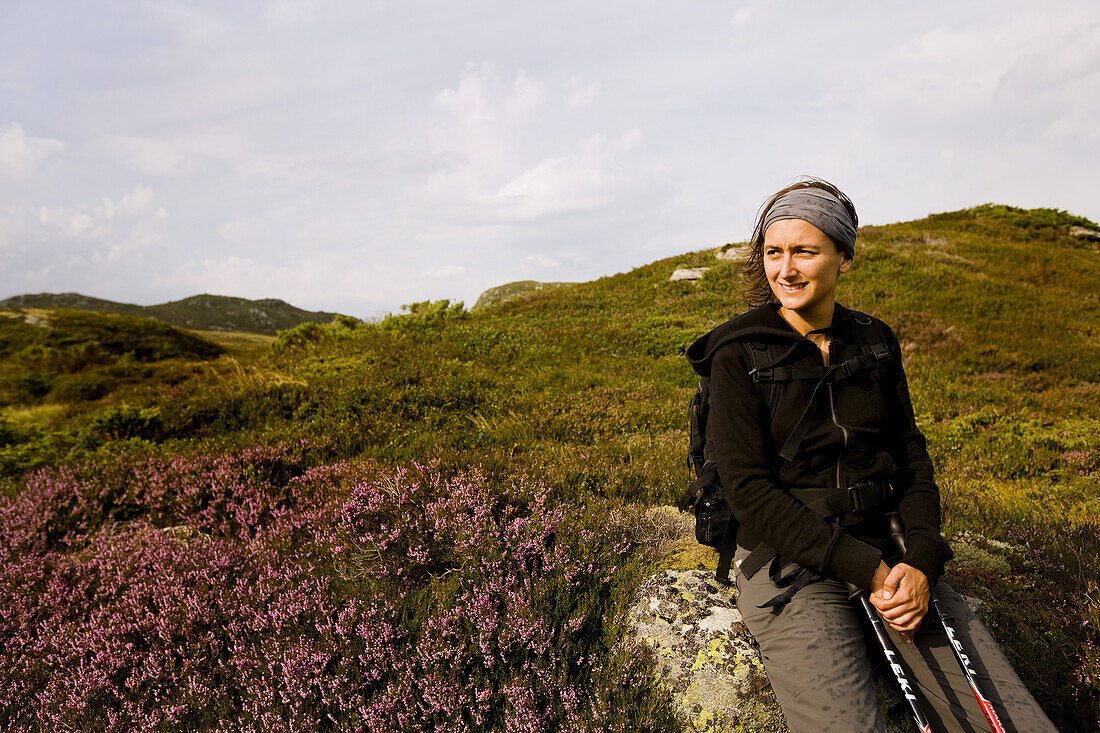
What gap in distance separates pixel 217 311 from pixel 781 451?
3196 inches

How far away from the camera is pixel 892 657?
2.20m

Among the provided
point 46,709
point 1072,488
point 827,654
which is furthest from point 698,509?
point 1072,488

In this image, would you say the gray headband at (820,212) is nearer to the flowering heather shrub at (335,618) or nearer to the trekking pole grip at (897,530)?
the trekking pole grip at (897,530)

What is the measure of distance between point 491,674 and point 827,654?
163 centimetres

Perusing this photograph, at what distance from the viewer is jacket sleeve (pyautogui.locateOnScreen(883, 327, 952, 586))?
2250 mm

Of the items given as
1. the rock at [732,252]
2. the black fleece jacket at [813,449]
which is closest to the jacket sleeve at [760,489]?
the black fleece jacket at [813,449]

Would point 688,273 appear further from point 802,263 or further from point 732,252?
point 802,263

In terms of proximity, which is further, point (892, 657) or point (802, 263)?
point (802, 263)

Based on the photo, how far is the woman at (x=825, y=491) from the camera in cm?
209

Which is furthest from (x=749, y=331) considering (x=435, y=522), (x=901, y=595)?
(x=435, y=522)

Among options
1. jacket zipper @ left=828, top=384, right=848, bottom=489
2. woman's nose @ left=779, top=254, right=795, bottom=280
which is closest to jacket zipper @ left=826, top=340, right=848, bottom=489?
jacket zipper @ left=828, top=384, right=848, bottom=489

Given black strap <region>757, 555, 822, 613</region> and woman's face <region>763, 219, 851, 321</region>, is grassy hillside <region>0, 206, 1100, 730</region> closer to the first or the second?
black strap <region>757, 555, 822, 613</region>

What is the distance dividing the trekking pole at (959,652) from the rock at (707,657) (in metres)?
0.47

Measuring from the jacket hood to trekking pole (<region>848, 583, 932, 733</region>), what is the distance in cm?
118
